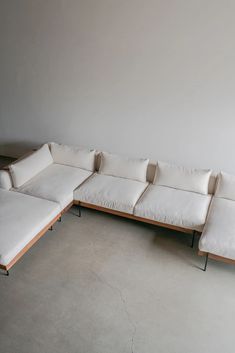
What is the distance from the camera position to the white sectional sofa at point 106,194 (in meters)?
2.53

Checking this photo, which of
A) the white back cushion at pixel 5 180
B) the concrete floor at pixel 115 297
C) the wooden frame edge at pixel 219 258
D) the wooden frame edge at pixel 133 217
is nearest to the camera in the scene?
the concrete floor at pixel 115 297

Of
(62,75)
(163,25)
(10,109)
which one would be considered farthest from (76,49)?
(10,109)

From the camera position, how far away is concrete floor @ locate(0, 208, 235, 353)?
1.98 m

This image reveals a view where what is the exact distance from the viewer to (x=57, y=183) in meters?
3.25

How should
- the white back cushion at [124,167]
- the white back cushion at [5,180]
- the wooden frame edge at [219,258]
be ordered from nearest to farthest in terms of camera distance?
1. the wooden frame edge at [219,258]
2. the white back cushion at [5,180]
3. the white back cushion at [124,167]

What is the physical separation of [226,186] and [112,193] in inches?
51.4

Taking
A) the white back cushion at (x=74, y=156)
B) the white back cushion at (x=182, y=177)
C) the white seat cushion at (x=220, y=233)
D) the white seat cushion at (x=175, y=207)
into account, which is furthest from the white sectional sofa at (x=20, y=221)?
the white seat cushion at (x=220, y=233)

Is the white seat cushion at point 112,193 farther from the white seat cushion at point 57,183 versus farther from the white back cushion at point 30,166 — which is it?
the white back cushion at point 30,166

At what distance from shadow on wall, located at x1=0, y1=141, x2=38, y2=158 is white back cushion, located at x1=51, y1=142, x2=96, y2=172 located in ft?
2.65

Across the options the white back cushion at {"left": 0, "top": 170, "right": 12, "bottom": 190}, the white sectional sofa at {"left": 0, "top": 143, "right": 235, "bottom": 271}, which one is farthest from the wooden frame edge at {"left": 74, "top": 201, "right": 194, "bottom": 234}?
the white back cushion at {"left": 0, "top": 170, "right": 12, "bottom": 190}

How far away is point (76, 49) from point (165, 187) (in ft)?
6.96

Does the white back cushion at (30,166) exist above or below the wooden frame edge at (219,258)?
above

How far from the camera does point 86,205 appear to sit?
324 cm

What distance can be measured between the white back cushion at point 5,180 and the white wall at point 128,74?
3.85 feet
